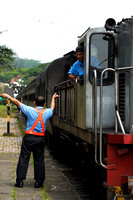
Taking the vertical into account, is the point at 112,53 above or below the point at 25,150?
above

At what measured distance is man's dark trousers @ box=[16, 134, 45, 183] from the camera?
289 inches

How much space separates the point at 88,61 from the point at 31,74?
113139mm

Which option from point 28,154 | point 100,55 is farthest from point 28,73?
point 100,55

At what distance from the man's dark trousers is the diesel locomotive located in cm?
79

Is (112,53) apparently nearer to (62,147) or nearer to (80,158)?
(80,158)

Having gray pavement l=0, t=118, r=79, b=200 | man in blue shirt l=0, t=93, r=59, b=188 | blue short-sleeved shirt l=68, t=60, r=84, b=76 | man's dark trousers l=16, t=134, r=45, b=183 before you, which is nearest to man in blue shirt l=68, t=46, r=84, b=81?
blue short-sleeved shirt l=68, t=60, r=84, b=76

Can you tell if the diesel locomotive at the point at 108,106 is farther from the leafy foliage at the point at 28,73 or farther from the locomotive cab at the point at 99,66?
the leafy foliage at the point at 28,73

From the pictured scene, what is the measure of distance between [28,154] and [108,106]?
1964 mm

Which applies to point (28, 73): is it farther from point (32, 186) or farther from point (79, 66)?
point (79, 66)

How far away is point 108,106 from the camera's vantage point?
251 inches

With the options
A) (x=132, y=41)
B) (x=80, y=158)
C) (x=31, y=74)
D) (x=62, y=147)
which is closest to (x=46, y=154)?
(x=62, y=147)

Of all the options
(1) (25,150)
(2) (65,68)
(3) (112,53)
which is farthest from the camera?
(2) (65,68)

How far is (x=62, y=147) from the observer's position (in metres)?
12.7

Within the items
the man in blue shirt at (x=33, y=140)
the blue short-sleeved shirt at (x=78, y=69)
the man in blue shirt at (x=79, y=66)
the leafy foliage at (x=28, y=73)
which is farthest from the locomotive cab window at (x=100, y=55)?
the leafy foliage at (x=28, y=73)
